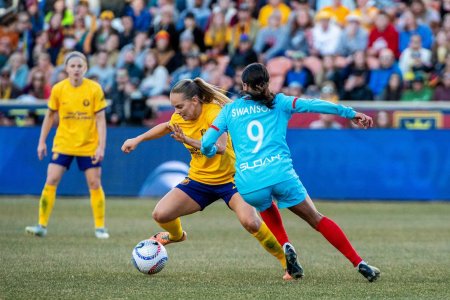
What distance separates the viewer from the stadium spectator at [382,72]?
68.6 feet

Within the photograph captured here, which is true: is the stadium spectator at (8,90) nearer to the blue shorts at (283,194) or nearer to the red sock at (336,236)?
the blue shorts at (283,194)

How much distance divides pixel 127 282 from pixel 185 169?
10490 mm

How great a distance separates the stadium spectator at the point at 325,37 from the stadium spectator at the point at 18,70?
650 cm

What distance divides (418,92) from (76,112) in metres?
9.10

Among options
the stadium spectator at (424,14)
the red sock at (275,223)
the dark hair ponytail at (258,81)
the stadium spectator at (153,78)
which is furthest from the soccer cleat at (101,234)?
the stadium spectator at (424,14)

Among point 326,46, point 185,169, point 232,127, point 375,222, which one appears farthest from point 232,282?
point 326,46

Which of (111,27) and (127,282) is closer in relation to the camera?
(127,282)

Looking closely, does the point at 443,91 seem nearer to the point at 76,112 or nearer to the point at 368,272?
the point at 76,112

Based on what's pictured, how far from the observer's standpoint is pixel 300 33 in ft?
73.0

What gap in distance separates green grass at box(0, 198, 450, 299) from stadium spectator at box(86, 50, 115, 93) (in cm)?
523

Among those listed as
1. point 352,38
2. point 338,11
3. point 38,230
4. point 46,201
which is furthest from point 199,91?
point 338,11

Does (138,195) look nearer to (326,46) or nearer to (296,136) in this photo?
(296,136)

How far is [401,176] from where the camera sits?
19172mm

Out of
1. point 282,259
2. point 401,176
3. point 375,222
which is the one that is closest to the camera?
point 282,259
